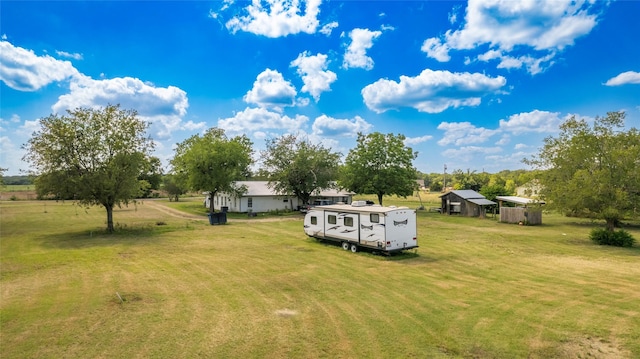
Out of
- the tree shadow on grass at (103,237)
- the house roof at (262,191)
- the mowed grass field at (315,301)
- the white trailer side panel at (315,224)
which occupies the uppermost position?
the house roof at (262,191)

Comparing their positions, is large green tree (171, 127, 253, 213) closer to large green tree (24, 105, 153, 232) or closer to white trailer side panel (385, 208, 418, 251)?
large green tree (24, 105, 153, 232)

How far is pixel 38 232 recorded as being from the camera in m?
28.6

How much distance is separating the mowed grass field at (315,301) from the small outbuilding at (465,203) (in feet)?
60.5

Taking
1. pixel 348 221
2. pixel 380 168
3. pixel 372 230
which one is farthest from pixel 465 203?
pixel 372 230

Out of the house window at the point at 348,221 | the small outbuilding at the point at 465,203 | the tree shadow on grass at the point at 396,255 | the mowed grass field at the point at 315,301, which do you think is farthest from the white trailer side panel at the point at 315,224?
the small outbuilding at the point at 465,203

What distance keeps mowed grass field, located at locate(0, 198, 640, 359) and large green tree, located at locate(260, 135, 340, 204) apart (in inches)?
930

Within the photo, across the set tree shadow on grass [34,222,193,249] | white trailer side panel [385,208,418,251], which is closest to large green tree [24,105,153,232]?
tree shadow on grass [34,222,193,249]

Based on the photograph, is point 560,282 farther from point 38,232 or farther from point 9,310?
point 38,232

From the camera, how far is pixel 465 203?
140 ft

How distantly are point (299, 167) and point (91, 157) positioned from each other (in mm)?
23142

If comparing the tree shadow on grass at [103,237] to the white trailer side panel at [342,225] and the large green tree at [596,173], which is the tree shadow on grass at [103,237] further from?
the large green tree at [596,173]

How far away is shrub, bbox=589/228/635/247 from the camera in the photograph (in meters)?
23.1

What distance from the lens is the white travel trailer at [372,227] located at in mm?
18422

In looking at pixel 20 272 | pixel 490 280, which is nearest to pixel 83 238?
pixel 20 272
